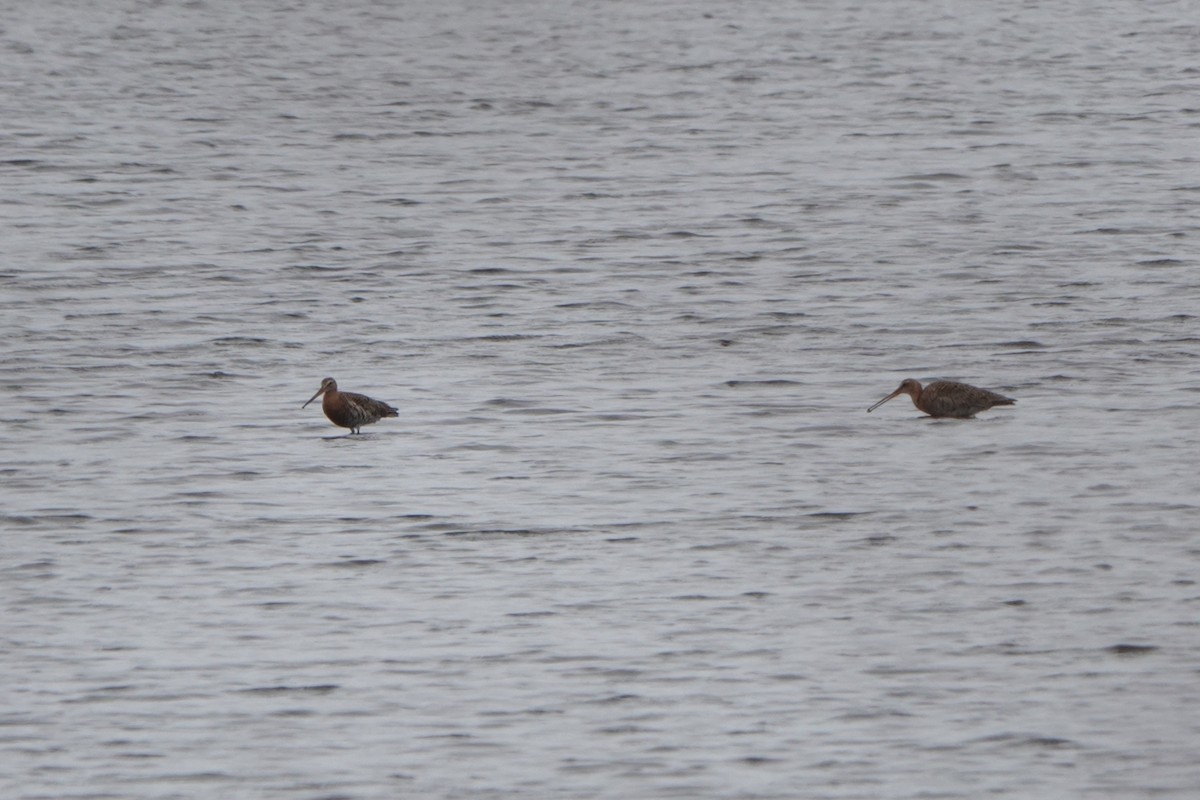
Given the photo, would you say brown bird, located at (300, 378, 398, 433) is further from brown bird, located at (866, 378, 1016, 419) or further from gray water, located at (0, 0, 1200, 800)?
brown bird, located at (866, 378, 1016, 419)

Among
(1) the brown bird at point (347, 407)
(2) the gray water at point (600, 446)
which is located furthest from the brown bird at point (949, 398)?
(1) the brown bird at point (347, 407)

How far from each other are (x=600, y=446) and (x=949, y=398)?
2.91 metres

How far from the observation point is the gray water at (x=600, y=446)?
43.2 ft

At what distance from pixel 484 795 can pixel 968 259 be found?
16801mm

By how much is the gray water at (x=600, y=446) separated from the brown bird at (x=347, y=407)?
309 mm

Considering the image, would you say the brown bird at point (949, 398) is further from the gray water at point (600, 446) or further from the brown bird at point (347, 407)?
the brown bird at point (347, 407)

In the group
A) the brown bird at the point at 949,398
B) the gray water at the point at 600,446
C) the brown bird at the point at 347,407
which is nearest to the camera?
the gray water at the point at 600,446

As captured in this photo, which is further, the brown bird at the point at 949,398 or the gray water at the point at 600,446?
the brown bird at the point at 949,398

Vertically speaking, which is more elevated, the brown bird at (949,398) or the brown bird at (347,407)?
the brown bird at (347,407)

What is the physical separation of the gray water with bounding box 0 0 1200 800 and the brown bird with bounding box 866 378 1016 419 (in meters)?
0.31

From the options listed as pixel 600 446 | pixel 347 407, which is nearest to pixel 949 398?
pixel 600 446

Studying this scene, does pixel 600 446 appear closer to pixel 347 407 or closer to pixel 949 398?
pixel 347 407

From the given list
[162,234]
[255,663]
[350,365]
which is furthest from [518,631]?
[162,234]

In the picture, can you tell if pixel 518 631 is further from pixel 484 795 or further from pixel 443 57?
pixel 443 57
